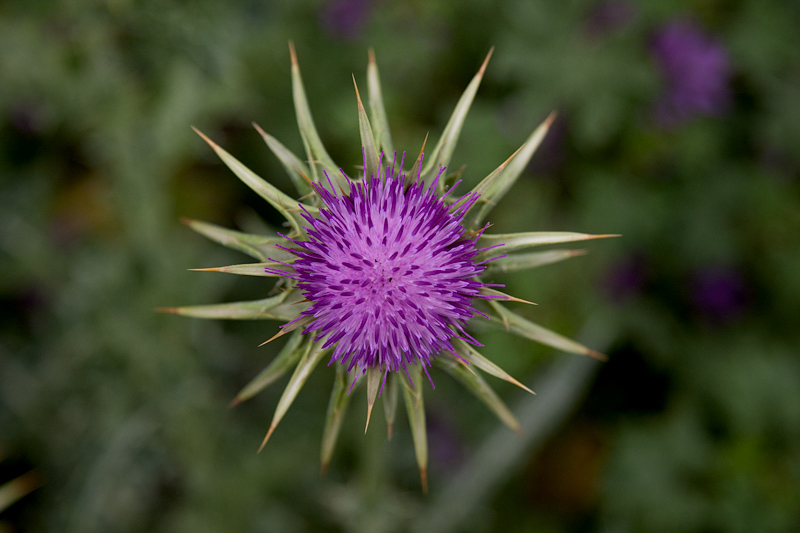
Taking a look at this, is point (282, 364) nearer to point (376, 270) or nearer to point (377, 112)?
point (376, 270)

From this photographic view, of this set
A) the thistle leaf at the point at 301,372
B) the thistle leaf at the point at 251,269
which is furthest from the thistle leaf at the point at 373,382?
the thistle leaf at the point at 251,269

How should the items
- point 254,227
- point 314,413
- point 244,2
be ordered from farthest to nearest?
1. point 314,413
2. point 244,2
3. point 254,227

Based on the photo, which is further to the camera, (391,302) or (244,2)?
(244,2)

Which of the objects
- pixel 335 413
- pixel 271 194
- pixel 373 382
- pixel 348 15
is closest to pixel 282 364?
pixel 335 413

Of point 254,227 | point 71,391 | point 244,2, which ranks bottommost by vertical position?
point 71,391

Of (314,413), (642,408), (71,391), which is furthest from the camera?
(642,408)

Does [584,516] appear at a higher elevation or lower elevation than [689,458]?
lower

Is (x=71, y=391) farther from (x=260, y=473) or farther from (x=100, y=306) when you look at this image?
(x=260, y=473)

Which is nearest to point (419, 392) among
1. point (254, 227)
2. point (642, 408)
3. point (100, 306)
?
point (254, 227)
